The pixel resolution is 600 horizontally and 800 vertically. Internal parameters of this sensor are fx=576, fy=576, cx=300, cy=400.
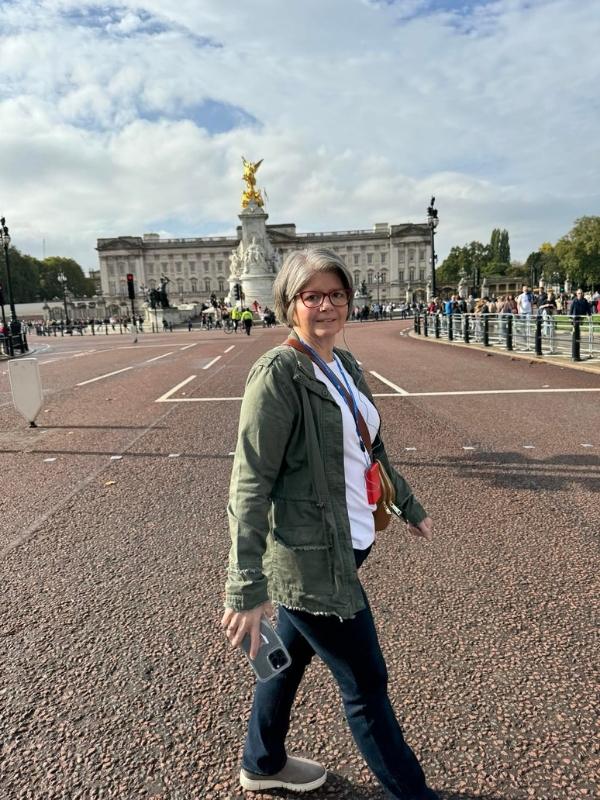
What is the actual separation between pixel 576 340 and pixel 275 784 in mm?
13693

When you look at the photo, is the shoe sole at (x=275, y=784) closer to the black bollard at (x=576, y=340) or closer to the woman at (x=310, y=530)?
the woman at (x=310, y=530)

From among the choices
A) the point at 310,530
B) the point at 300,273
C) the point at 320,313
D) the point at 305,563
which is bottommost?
the point at 305,563

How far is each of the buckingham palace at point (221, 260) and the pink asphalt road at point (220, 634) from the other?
125508 mm

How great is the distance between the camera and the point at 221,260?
135 m

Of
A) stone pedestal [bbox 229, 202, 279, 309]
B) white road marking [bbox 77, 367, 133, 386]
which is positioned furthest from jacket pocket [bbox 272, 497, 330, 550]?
stone pedestal [bbox 229, 202, 279, 309]

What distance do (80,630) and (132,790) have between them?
1.21 meters

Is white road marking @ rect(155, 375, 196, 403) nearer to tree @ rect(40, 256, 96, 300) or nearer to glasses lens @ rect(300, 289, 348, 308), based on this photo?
glasses lens @ rect(300, 289, 348, 308)

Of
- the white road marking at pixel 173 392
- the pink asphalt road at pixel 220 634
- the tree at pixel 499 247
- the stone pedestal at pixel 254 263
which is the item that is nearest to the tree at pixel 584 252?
the stone pedestal at pixel 254 263

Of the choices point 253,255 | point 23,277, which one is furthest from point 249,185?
point 23,277

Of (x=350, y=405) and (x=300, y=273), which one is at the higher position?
(x=300, y=273)

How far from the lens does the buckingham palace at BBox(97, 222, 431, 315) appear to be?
129 m

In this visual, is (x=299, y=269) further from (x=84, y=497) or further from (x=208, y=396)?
(x=208, y=396)

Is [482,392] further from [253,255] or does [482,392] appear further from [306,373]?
[253,255]

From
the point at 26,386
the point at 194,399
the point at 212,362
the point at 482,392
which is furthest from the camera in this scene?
the point at 212,362
